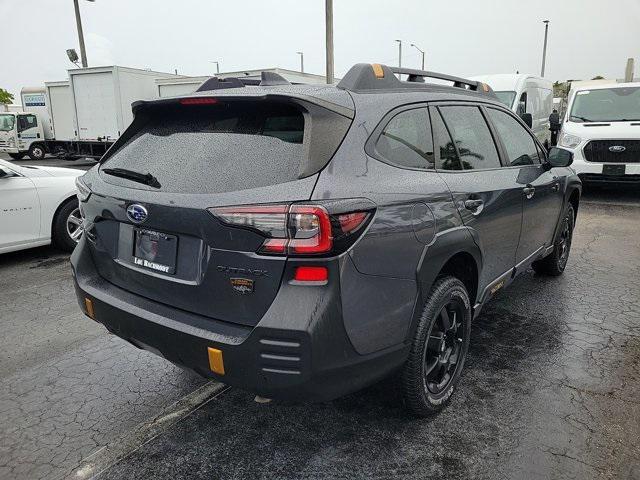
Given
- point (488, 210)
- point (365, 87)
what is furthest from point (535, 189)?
point (365, 87)

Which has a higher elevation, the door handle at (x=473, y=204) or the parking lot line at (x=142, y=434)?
the door handle at (x=473, y=204)

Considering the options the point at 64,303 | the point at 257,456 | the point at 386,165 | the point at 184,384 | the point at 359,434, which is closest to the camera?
the point at 386,165

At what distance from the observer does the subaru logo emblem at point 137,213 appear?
2213 millimetres

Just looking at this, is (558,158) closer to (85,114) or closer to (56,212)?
(56,212)

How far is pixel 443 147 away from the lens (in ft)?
9.07

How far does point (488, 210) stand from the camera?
295 centimetres

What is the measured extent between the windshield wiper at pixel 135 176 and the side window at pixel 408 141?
1034 mm

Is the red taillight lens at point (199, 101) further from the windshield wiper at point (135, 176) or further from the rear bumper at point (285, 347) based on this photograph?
the rear bumper at point (285, 347)

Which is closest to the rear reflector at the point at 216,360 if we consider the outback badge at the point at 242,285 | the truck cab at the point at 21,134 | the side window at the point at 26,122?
the outback badge at the point at 242,285

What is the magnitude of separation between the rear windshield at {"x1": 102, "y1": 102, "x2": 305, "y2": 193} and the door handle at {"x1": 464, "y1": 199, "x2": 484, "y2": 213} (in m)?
1.12

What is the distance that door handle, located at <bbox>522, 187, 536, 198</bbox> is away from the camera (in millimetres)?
3484

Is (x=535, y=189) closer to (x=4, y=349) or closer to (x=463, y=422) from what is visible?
(x=463, y=422)

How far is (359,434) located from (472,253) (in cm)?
115

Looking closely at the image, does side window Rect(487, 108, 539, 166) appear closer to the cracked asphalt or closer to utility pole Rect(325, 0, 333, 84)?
the cracked asphalt
